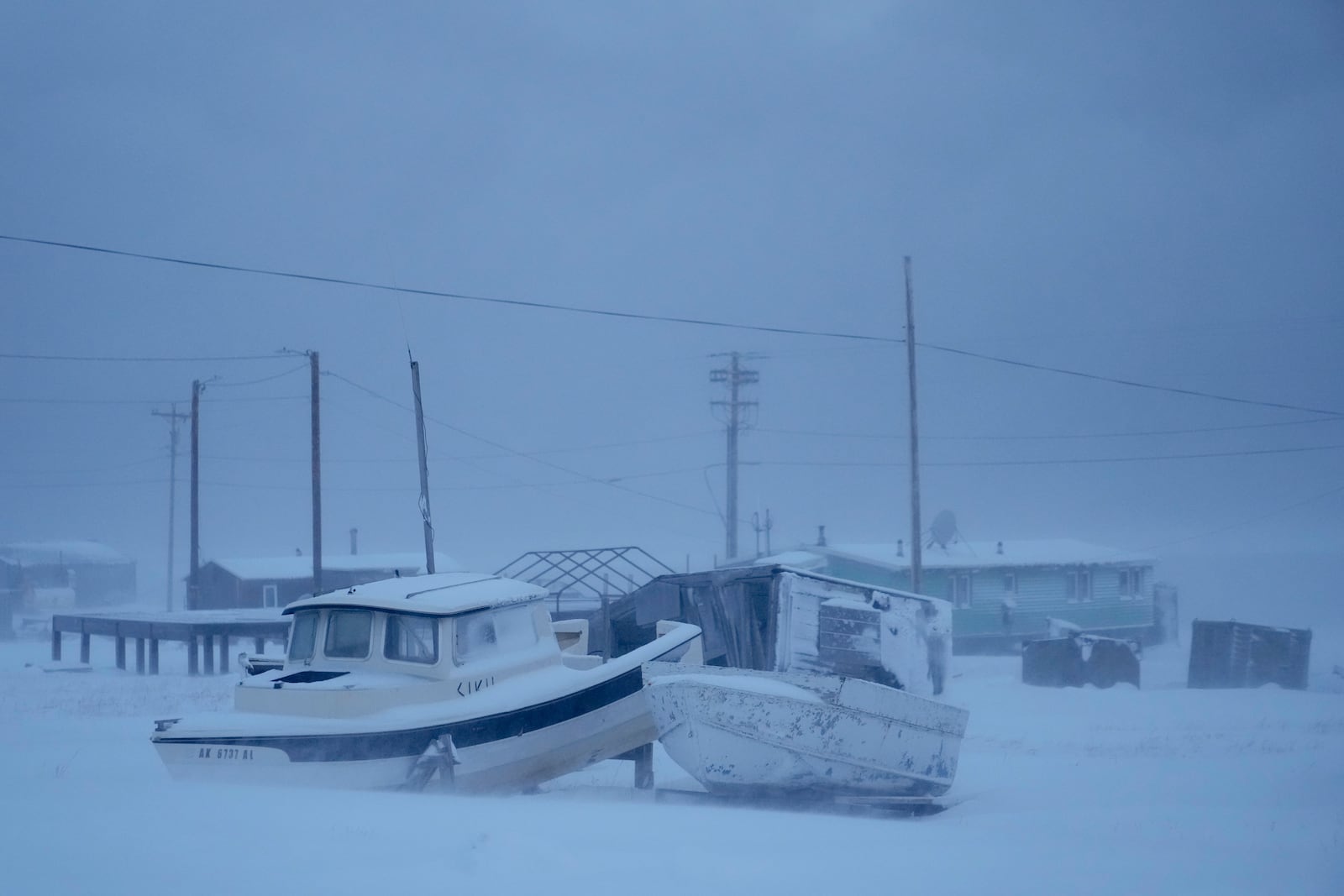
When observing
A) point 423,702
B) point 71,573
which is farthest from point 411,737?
point 71,573

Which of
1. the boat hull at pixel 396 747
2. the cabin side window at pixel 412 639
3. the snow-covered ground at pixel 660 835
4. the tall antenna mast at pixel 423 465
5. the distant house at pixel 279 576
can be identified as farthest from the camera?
the distant house at pixel 279 576

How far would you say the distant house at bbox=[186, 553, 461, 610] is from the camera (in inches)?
1834

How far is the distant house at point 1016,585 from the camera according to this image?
40312 mm

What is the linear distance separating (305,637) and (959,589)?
32603 millimetres

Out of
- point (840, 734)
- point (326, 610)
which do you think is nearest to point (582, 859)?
point (840, 734)

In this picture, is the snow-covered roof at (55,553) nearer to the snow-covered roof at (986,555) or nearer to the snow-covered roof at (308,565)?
the snow-covered roof at (308,565)

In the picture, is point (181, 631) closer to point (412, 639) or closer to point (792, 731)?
point (412, 639)

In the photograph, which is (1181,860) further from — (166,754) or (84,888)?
(166,754)

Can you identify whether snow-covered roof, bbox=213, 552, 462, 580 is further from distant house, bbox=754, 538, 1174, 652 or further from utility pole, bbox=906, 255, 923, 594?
utility pole, bbox=906, 255, 923, 594

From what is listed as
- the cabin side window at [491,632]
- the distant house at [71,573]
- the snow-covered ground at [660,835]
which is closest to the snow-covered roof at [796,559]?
the snow-covered ground at [660,835]

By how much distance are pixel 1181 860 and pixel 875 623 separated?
280 inches

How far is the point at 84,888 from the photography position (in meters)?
5.26

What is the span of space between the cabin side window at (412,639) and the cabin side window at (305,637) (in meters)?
0.94

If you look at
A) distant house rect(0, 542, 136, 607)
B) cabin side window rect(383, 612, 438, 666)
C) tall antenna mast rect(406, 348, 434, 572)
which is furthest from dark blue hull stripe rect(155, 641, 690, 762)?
distant house rect(0, 542, 136, 607)
